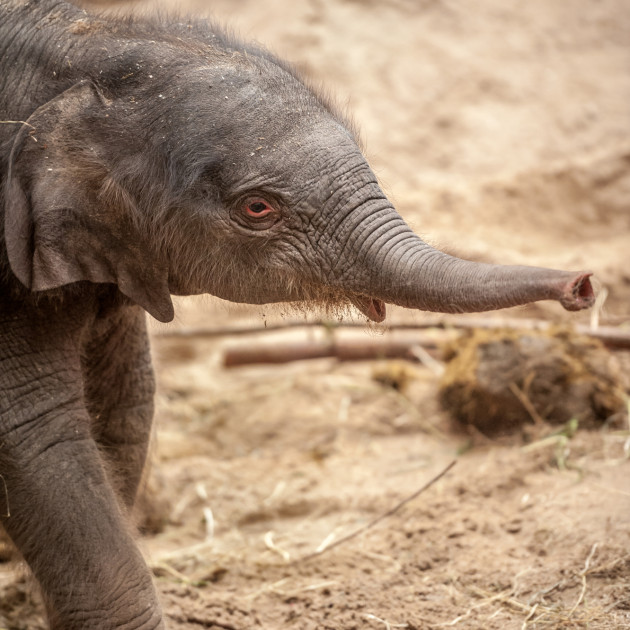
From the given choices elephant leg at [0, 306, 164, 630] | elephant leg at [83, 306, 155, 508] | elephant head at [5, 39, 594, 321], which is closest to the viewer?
elephant head at [5, 39, 594, 321]

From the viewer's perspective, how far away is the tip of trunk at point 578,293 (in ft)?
9.61

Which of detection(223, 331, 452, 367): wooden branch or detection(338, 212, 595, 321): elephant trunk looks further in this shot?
detection(223, 331, 452, 367): wooden branch

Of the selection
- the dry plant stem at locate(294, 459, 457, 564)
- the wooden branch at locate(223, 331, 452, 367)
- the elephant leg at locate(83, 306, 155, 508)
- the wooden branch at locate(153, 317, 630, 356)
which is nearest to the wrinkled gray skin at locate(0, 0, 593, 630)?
the elephant leg at locate(83, 306, 155, 508)

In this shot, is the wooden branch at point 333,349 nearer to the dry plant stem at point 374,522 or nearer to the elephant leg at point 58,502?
the dry plant stem at point 374,522

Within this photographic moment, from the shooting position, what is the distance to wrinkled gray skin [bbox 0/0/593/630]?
11.7ft

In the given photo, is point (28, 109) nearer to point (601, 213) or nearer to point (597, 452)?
point (597, 452)

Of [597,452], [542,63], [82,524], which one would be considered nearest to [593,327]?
[597,452]

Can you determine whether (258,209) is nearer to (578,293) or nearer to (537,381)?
(578,293)

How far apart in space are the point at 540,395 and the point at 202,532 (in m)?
2.31

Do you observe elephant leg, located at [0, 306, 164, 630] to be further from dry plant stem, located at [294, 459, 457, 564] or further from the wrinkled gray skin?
dry plant stem, located at [294, 459, 457, 564]

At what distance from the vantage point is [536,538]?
489 cm

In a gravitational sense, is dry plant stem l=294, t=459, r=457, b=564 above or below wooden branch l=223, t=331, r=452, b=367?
below

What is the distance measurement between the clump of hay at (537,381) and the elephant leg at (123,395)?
2442 millimetres

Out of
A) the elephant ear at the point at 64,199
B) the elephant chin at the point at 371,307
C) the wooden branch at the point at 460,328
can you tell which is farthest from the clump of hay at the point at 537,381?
the elephant ear at the point at 64,199
